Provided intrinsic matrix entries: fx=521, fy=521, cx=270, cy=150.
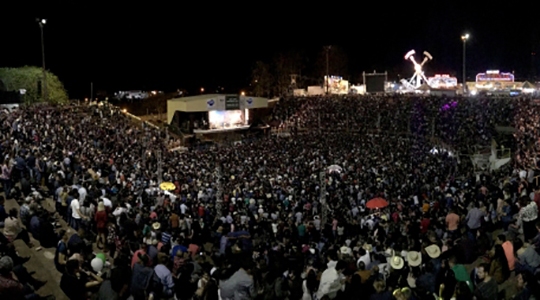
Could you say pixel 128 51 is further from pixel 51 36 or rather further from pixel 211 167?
pixel 211 167

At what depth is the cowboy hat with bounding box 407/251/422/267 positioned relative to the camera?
841 cm

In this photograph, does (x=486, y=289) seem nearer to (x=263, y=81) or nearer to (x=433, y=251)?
(x=433, y=251)

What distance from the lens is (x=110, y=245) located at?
10203mm

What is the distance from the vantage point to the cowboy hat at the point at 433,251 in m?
8.39

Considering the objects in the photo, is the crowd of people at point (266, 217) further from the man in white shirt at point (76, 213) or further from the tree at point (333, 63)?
the tree at point (333, 63)

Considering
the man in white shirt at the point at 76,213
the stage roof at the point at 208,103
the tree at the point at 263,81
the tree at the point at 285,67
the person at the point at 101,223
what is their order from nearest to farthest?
the person at the point at 101,223 → the man in white shirt at the point at 76,213 → the stage roof at the point at 208,103 → the tree at the point at 263,81 → the tree at the point at 285,67

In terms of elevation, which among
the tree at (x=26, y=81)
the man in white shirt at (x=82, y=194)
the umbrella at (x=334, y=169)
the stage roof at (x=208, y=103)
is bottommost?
the umbrella at (x=334, y=169)

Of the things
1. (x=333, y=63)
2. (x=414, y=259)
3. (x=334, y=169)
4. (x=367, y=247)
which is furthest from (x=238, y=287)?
(x=333, y=63)

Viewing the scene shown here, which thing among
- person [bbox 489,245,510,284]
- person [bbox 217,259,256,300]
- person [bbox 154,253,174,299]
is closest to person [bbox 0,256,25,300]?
person [bbox 154,253,174,299]

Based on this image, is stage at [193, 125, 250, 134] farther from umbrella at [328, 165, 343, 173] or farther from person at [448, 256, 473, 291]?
person at [448, 256, 473, 291]

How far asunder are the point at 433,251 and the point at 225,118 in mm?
35858

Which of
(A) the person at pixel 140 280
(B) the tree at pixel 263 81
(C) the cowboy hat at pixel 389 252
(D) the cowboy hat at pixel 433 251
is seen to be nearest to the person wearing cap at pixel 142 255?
(A) the person at pixel 140 280

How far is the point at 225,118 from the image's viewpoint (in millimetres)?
43469

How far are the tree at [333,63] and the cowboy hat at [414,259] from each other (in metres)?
68.8
